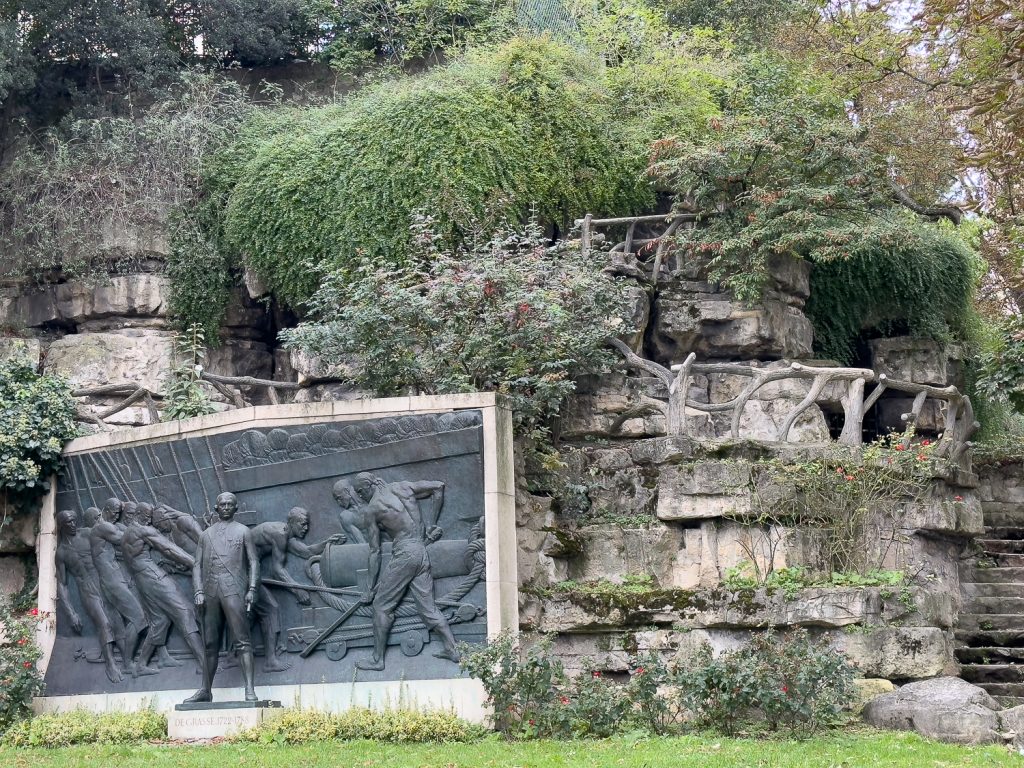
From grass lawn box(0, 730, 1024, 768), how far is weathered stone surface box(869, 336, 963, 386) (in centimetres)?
1019

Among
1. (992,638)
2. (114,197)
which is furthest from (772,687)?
(114,197)

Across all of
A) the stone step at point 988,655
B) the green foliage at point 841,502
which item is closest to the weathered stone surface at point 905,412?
the stone step at point 988,655

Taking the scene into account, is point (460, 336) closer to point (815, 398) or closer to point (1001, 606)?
point (815, 398)

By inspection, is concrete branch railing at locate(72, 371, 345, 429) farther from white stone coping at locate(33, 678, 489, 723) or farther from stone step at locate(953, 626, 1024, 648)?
stone step at locate(953, 626, 1024, 648)

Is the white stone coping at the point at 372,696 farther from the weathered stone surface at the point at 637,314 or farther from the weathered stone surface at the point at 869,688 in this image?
the weathered stone surface at the point at 637,314

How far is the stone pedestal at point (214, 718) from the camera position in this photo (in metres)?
12.8

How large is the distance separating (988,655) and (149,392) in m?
10.9

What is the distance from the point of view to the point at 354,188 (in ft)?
63.9

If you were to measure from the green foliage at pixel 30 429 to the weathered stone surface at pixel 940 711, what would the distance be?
9.49 m

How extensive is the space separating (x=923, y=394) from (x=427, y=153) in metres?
7.73

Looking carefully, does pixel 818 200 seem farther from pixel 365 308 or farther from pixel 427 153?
pixel 365 308

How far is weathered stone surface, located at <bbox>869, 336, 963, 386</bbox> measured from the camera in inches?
824

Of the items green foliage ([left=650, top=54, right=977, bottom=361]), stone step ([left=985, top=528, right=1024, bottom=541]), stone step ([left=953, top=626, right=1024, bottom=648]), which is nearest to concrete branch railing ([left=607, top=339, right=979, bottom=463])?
stone step ([left=953, top=626, right=1024, bottom=648])

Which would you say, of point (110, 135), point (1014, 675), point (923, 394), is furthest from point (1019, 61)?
point (110, 135)
